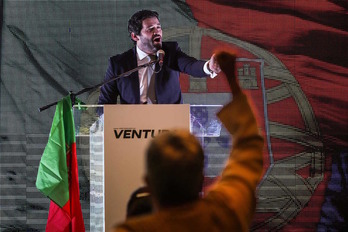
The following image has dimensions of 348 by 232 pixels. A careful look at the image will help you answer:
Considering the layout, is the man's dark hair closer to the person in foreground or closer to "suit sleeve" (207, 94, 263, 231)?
"suit sleeve" (207, 94, 263, 231)

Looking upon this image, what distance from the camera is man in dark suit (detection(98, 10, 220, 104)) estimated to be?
4047 mm

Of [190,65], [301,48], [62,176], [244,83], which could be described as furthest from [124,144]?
[301,48]

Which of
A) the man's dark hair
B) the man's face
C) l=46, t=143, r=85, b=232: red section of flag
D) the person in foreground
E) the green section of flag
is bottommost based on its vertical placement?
l=46, t=143, r=85, b=232: red section of flag

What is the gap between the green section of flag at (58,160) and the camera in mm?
3777

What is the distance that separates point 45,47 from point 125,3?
94cm

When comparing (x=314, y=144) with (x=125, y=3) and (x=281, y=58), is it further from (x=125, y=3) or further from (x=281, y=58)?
(x=125, y=3)

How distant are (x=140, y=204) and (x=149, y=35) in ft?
8.54

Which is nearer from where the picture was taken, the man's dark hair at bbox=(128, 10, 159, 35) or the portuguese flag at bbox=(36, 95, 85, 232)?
the portuguese flag at bbox=(36, 95, 85, 232)

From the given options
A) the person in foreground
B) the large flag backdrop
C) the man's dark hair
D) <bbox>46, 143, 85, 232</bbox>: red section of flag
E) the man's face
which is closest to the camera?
the person in foreground

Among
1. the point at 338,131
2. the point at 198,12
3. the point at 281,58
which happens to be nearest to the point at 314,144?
the point at 338,131

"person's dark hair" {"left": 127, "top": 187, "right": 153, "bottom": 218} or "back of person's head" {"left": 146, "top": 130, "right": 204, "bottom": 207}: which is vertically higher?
"back of person's head" {"left": 146, "top": 130, "right": 204, "bottom": 207}

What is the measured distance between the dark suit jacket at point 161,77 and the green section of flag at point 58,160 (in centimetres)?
46

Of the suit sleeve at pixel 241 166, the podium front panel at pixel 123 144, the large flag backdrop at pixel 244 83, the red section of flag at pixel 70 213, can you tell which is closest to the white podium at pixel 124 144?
the podium front panel at pixel 123 144

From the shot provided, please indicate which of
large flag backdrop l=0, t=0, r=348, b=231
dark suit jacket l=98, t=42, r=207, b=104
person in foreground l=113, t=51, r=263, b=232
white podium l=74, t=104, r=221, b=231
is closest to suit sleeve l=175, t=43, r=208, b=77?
dark suit jacket l=98, t=42, r=207, b=104
